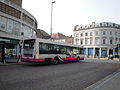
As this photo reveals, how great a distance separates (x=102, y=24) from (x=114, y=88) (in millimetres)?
57955

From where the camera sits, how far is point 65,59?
68.3ft

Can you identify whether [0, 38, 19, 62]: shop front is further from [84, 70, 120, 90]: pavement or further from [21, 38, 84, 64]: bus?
[84, 70, 120, 90]: pavement

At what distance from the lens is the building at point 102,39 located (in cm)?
5788

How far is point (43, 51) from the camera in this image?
16.5 metres

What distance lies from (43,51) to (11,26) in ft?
31.8

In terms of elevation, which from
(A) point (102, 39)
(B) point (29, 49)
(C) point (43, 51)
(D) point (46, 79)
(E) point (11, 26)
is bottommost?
(D) point (46, 79)

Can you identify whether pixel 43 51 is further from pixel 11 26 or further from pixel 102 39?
pixel 102 39

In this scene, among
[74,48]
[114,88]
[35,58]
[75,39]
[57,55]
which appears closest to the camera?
[114,88]

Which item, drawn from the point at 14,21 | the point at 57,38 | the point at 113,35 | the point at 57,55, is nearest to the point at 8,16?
the point at 14,21

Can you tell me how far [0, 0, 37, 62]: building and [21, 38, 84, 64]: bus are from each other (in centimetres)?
434

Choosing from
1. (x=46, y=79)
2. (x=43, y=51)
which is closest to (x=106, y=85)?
(x=46, y=79)

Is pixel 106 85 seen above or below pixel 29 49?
below

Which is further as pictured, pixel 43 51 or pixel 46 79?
pixel 43 51

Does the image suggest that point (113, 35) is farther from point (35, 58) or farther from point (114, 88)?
point (114, 88)
